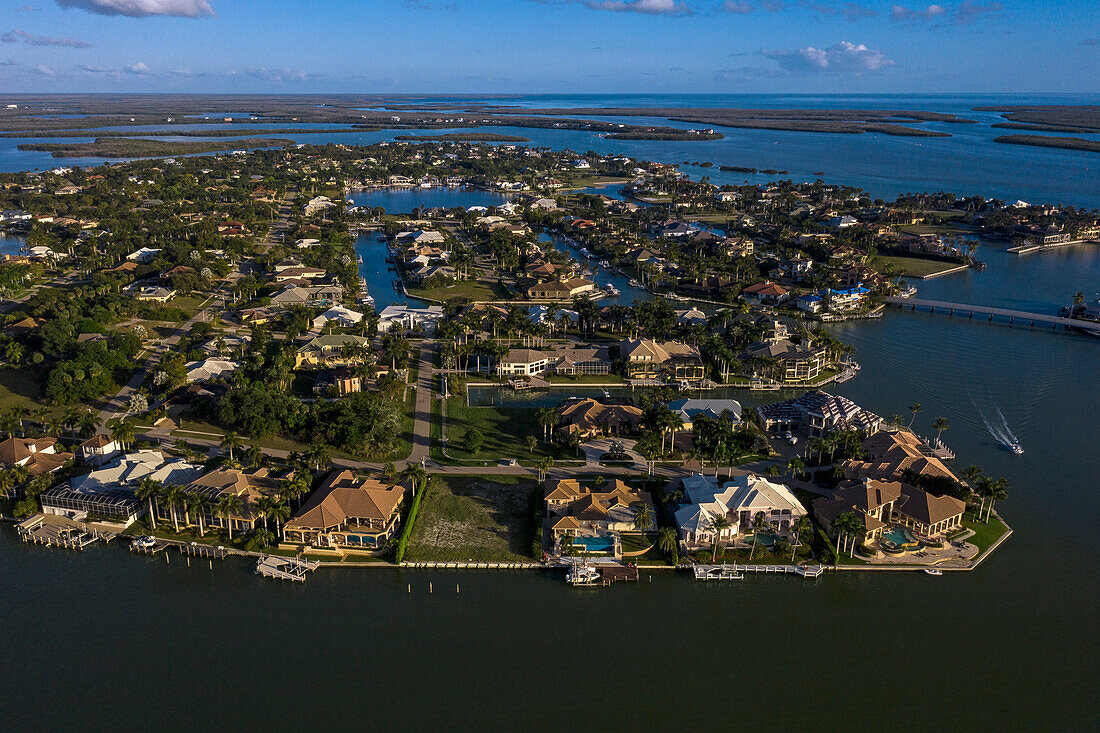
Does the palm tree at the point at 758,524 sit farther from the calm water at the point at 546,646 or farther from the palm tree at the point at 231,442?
the palm tree at the point at 231,442

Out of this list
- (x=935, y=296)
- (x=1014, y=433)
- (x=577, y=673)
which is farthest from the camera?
(x=935, y=296)

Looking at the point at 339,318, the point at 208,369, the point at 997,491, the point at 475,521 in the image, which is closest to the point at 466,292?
the point at 339,318

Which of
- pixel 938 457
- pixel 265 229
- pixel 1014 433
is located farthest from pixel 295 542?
pixel 265 229

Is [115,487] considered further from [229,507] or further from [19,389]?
[19,389]

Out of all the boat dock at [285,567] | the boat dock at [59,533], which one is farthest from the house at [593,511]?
the boat dock at [59,533]

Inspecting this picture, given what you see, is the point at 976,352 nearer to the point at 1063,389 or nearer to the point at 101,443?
the point at 1063,389

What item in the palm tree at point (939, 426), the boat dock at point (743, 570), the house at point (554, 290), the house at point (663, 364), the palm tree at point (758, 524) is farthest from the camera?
the house at point (554, 290)
